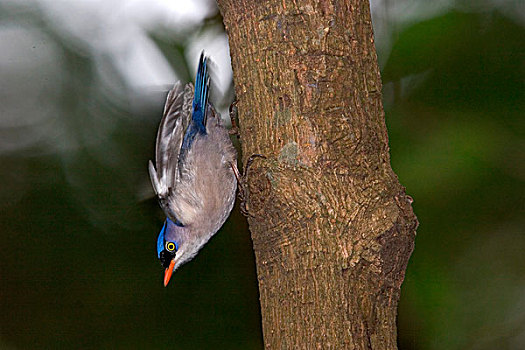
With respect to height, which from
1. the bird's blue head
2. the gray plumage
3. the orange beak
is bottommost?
the orange beak

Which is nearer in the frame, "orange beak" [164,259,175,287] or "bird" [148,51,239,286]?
"bird" [148,51,239,286]

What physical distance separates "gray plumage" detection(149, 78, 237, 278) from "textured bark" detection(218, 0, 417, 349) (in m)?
1.19

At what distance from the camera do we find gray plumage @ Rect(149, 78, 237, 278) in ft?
10.6

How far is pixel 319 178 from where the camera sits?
190 cm

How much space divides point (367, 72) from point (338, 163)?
13.2 inches

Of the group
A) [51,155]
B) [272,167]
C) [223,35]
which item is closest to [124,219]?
[51,155]

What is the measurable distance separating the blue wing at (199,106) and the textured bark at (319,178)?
1.21 meters

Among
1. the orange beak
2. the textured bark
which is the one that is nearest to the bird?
the orange beak

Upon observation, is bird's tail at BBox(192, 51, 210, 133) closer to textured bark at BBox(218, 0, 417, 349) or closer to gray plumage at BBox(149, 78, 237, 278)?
gray plumage at BBox(149, 78, 237, 278)

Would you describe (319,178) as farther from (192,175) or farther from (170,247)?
(170,247)

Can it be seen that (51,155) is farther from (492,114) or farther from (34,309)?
(492,114)

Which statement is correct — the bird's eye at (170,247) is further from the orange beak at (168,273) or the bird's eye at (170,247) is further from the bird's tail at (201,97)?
the bird's tail at (201,97)

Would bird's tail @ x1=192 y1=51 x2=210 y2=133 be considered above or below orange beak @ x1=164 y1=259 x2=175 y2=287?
above

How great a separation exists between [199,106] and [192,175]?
366 mm
